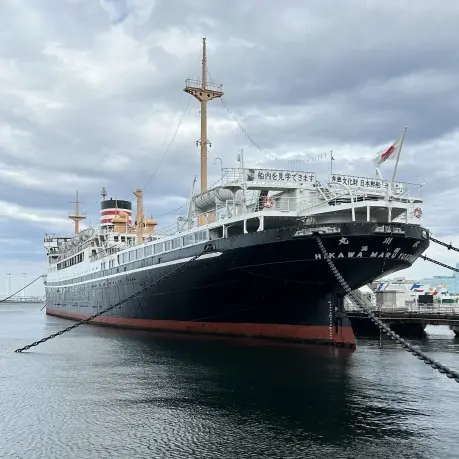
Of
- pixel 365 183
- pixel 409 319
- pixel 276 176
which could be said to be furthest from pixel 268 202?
pixel 409 319

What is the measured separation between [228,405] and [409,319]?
30610 millimetres

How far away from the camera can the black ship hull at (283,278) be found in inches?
1110

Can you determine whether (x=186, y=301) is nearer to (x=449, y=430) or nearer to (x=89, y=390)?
(x=89, y=390)

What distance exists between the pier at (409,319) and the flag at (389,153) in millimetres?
19048

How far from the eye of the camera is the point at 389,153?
28.7 metres

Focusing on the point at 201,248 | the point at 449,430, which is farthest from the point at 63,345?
the point at 449,430

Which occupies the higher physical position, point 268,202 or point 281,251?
point 268,202

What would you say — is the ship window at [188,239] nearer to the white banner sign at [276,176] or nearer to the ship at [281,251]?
the ship at [281,251]

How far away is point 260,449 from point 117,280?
35908 millimetres

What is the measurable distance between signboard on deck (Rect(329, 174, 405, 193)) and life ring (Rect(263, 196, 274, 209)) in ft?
11.8

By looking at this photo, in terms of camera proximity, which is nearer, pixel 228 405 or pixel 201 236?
pixel 228 405

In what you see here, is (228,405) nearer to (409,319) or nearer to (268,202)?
(268,202)

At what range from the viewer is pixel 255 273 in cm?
3012

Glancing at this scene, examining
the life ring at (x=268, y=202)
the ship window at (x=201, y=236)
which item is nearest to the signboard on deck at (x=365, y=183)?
the life ring at (x=268, y=202)
